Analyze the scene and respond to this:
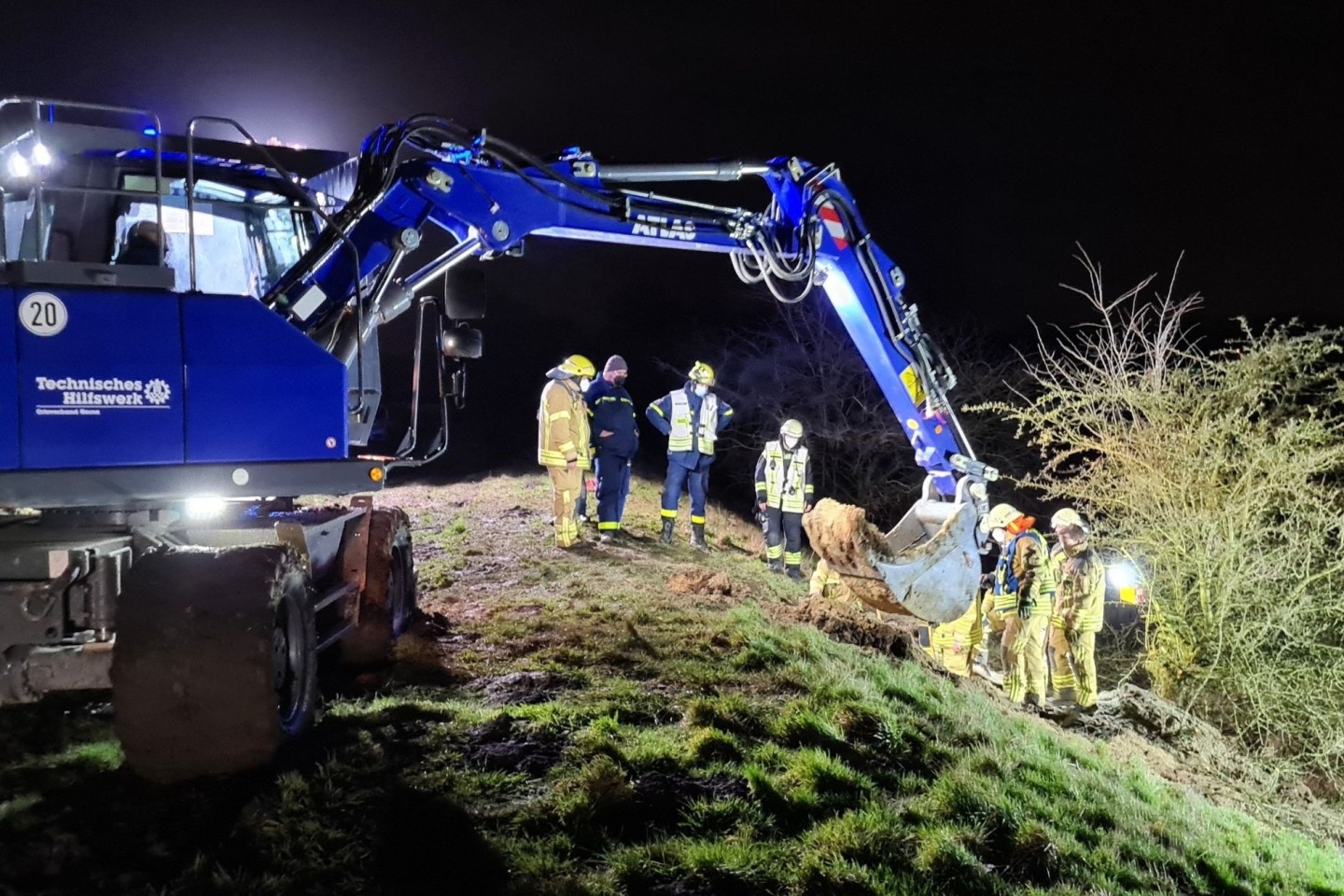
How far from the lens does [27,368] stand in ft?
12.1

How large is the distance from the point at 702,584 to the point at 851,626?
1464 mm

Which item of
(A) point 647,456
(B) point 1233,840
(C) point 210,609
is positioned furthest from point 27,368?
(A) point 647,456

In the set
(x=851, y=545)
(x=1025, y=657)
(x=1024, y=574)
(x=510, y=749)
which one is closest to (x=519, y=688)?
(x=510, y=749)

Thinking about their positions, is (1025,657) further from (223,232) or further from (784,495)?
(223,232)

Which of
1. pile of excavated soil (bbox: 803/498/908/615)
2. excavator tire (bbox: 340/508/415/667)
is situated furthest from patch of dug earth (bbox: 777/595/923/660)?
excavator tire (bbox: 340/508/415/667)

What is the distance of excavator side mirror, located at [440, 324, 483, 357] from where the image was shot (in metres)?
5.25

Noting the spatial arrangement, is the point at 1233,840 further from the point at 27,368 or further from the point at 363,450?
the point at 27,368

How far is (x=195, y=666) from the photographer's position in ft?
11.9

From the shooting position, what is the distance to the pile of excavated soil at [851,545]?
301 inches

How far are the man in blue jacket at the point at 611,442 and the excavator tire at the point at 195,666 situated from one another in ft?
22.8

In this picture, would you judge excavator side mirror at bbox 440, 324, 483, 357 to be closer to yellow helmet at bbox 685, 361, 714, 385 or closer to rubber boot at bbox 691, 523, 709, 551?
yellow helmet at bbox 685, 361, 714, 385

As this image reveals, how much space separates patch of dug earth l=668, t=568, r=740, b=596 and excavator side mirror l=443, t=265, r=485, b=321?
13.6ft

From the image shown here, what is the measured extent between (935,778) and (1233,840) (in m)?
2.18

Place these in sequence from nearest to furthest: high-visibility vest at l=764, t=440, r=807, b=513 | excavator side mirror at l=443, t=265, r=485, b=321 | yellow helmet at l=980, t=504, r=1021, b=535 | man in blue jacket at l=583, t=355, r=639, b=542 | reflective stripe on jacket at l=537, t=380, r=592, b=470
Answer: excavator side mirror at l=443, t=265, r=485, b=321, yellow helmet at l=980, t=504, r=1021, b=535, reflective stripe on jacket at l=537, t=380, r=592, b=470, man in blue jacket at l=583, t=355, r=639, b=542, high-visibility vest at l=764, t=440, r=807, b=513
